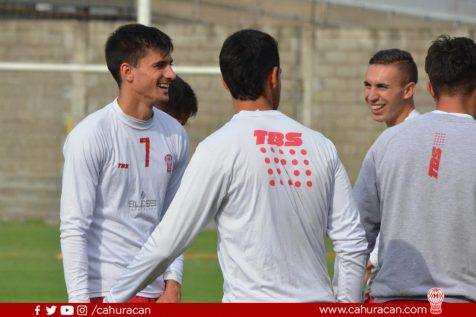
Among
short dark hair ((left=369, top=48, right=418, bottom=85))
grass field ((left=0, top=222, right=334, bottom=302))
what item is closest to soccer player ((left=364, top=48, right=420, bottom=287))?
short dark hair ((left=369, top=48, right=418, bottom=85))

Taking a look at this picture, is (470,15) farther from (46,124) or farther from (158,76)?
(158,76)

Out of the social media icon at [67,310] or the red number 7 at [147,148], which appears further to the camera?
the red number 7 at [147,148]

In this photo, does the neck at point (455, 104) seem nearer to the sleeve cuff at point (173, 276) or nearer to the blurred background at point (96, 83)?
the sleeve cuff at point (173, 276)

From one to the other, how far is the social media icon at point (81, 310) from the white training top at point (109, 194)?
180 mm

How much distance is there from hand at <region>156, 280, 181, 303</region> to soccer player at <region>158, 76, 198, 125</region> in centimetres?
111

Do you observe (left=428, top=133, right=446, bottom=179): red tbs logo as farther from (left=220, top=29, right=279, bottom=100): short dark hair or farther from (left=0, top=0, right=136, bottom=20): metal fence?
(left=0, top=0, right=136, bottom=20): metal fence

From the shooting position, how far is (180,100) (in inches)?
255

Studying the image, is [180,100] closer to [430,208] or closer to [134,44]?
[134,44]

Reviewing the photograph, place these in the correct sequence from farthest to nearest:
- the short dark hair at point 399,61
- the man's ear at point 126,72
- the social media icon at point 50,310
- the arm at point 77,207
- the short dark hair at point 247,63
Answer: the short dark hair at point 399,61 → the man's ear at point 126,72 → the arm at point 77,207 → the social media icon at point 50,310 → the short dark hair at point 247,63

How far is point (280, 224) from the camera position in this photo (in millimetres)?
4172

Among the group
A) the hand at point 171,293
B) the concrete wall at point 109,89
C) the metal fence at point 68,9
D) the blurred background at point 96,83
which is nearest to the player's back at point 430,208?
the hand at point 171,293

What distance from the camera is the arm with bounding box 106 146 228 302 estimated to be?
4148mm

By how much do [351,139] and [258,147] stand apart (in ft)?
42.7

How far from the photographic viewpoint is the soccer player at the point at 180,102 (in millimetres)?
6445
